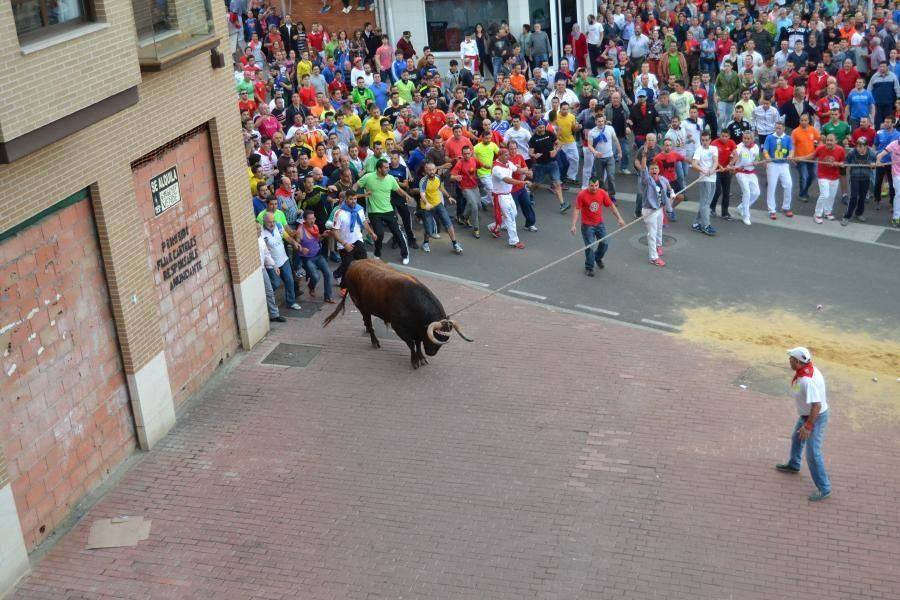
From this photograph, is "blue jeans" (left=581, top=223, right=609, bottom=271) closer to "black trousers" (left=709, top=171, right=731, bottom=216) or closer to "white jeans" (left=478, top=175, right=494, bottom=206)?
"white jeans" (left=478, top=175, right=494, bottom=206)

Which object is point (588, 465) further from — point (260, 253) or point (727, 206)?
point (727, 206)

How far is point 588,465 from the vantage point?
12602mm

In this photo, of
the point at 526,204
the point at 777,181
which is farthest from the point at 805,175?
the point at 526,204

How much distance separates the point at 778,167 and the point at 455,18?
39.1 feet

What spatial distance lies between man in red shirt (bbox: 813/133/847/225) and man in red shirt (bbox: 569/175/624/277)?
4.38 metres

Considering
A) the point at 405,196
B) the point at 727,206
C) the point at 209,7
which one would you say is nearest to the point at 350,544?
the point at 209,7

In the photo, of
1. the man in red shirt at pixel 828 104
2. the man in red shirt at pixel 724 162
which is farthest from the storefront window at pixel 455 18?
the man in red shirt at pixel 724 162

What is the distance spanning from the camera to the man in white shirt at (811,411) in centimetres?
1159

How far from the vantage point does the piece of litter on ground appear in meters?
11.4

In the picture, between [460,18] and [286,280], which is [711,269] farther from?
[460,18]

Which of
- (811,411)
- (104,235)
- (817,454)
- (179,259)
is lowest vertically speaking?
(817,454)

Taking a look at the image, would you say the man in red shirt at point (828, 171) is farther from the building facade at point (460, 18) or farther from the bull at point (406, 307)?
the building facade at point (460, 18)

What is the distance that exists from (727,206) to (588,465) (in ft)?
31.0

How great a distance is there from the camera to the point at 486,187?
1977 cm
